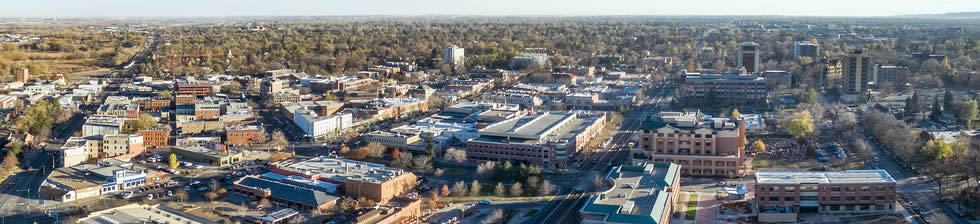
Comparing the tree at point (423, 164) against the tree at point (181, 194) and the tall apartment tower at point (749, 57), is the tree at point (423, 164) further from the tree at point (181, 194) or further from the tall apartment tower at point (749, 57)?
the tall apartment tower at point (749, 57)

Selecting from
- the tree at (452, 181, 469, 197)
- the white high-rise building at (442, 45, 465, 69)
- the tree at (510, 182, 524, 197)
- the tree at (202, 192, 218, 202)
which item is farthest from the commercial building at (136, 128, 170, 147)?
the white high-rise building at (442, 45, 465, 69)

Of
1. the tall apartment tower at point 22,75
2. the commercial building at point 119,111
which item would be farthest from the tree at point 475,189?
the tall apartment tower at point 22,75

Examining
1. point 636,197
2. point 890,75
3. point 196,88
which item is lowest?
point 636,197

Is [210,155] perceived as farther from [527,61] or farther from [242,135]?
[527,61]

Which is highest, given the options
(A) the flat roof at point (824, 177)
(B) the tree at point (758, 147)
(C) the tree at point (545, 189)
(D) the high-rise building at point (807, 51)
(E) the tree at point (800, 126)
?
(D) the high-rise building at point (807, 51)

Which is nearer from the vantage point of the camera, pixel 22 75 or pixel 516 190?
pixel 516 190

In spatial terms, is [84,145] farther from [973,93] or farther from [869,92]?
[973,93]

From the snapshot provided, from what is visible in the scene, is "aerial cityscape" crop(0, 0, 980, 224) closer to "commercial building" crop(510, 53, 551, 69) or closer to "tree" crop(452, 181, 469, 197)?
"tree" crop(452, 181, 469, 197)

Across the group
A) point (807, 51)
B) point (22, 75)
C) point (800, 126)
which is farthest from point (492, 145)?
point (807, 51)
